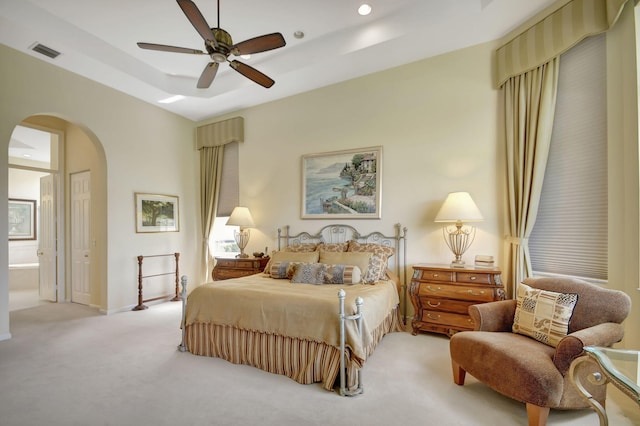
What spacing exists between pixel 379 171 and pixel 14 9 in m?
4.83

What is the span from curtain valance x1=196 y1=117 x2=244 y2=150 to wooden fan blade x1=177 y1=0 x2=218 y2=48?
3.16 meters

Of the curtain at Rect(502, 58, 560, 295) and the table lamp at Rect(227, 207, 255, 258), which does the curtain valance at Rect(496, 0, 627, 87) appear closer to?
the curtain at Rect(502, 58, 560, 295)

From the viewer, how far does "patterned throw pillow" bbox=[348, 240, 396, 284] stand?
3719 millimetres

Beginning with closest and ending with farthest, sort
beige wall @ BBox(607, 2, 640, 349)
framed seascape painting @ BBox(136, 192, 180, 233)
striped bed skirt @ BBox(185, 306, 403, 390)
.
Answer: striped bed skirt @ BBox(185, 306, 403, 390) < beige wall @ BBox(607, 2, 640, 349) < framed seascape painting @ BBox(136, 192, 180, 233)

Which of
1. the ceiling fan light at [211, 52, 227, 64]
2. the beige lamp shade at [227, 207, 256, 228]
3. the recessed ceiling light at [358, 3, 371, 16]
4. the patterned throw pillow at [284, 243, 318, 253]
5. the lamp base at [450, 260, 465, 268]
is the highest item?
the recessed ceiling light at [358, 3, 371, 16]

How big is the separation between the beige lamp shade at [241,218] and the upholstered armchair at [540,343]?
3.72 m

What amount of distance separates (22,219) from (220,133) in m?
6.67

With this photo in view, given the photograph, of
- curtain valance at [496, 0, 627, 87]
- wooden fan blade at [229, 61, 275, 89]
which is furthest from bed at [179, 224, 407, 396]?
curtain valance at [496, 0, 627, 87]

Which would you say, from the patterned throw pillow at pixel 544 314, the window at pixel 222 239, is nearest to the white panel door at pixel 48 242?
the window at pixel 222 239

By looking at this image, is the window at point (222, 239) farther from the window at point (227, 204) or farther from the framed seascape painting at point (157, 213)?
the framed seascape painting at point (157, 213)

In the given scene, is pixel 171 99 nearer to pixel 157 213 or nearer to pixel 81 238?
pixel 157 213

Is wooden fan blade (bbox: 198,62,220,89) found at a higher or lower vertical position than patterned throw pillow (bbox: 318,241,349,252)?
higher

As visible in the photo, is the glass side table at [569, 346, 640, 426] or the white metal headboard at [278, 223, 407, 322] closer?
the glass side table at [569, 346, 640, 426]

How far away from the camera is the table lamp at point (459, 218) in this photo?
11.6 ft
